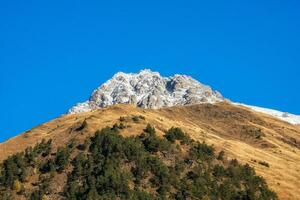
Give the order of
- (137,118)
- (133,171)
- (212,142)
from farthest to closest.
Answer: (212,142)
(137,118)
(133,171)

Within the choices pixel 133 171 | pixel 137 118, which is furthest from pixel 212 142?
pixel 133 171

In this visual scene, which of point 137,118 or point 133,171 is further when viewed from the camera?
point 137,118

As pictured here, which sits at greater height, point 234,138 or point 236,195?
point 234,138

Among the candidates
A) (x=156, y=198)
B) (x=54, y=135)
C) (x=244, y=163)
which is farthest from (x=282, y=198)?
(x=54, y=135)

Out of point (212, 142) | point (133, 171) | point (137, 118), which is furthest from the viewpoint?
point (212, 142)

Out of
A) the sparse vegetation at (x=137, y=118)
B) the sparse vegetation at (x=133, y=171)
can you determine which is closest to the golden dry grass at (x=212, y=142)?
the sparse vegetation at (x=137, y=118)

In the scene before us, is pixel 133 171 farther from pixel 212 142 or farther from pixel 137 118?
pixel 212 142

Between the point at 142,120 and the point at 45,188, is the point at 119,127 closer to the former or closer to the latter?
the point at 142,120

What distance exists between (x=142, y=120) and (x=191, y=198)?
135 feet

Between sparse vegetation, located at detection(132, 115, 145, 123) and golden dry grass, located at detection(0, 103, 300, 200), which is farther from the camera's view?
sparse vegetation, located at detection(132, 115, 145, 123)

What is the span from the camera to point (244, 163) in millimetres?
144875

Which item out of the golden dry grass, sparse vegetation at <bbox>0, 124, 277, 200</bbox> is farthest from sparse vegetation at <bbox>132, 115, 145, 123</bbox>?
sparse vegetation at <bbox>0, 124, 277, 200</bbox>

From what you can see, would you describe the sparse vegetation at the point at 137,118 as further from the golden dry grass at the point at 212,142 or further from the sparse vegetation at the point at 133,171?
the sparse vegetation at the point at 133,171

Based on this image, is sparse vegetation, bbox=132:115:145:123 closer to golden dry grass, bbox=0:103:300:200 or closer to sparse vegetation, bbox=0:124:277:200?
golden dry grass, bbox=0:103:300:200
